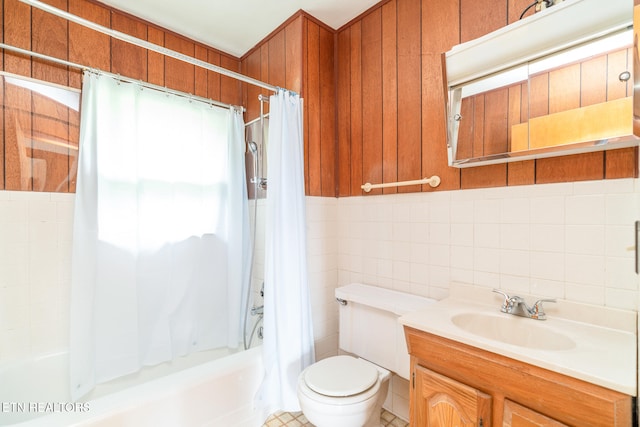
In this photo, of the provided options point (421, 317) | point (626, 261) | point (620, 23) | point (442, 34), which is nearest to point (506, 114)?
point (620, 23)

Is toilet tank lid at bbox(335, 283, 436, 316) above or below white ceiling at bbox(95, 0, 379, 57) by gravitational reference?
below

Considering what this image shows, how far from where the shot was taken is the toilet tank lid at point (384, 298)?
148 cm

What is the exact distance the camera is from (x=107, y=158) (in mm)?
1603

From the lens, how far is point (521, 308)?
120 centimetres

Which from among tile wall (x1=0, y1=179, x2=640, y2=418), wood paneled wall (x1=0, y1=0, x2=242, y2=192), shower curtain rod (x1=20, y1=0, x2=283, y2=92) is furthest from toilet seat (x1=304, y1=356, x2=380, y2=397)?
wood paneled wall (x1=0, y1=0, x2=242, y2=192)

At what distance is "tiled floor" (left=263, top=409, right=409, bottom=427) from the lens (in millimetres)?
1618

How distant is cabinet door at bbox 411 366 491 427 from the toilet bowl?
21 centimetres

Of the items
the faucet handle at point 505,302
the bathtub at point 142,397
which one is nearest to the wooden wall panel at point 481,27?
the faucet handle at point 505,302

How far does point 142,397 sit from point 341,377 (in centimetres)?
89

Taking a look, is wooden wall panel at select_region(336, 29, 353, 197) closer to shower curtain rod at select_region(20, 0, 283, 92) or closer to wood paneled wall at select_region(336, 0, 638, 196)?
wood paneled wall at select_region(336, 0, 638, 196)

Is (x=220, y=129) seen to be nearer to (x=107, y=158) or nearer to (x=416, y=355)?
(x=107, y=158)

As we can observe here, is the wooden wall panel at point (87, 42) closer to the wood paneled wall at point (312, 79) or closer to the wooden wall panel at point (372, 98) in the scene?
the wood paneled wall at point (312, 79)

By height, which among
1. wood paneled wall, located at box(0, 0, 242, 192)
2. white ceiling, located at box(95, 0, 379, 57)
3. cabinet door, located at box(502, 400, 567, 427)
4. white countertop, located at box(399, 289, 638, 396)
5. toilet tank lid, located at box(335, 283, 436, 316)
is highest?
white ceiling, located at box(95, 0, 379, 57)

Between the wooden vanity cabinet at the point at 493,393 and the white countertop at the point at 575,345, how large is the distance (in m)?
0.03
